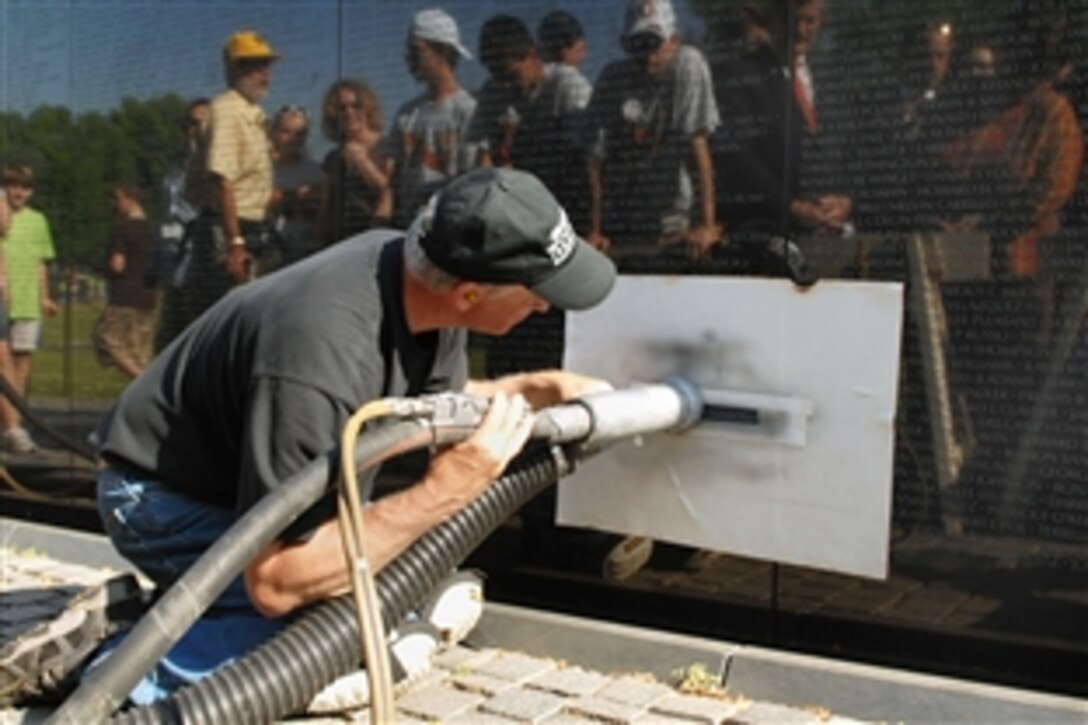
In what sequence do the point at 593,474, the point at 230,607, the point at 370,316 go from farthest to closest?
the point at 593,474 < the point at 230,607 < the point at 370,316

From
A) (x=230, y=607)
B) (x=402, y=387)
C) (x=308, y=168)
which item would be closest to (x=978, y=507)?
(x=402, y=387)

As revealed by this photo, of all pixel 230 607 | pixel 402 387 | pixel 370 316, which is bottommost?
pixel 230 607

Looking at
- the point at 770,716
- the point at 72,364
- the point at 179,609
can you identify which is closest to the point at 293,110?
the point at 72,364

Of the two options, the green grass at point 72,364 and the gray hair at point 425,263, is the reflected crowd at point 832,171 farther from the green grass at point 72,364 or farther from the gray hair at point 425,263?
the green grass at point 72,364

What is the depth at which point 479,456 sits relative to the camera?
2947mm

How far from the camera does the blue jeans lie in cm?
349

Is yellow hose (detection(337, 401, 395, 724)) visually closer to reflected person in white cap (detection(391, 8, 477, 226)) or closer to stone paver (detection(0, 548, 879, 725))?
stone paver (detection(0, 548, 879, 725))

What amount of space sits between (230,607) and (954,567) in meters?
2.20

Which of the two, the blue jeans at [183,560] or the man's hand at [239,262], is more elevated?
the man's hand at [239,262]

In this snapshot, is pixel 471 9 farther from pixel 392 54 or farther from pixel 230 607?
pixel 230 607

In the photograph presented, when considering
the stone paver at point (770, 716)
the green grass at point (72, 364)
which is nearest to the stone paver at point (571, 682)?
the stone paver at point (770, 716)

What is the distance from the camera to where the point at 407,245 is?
313cm

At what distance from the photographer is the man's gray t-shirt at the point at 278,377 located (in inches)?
113

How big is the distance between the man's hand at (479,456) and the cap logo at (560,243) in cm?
37
